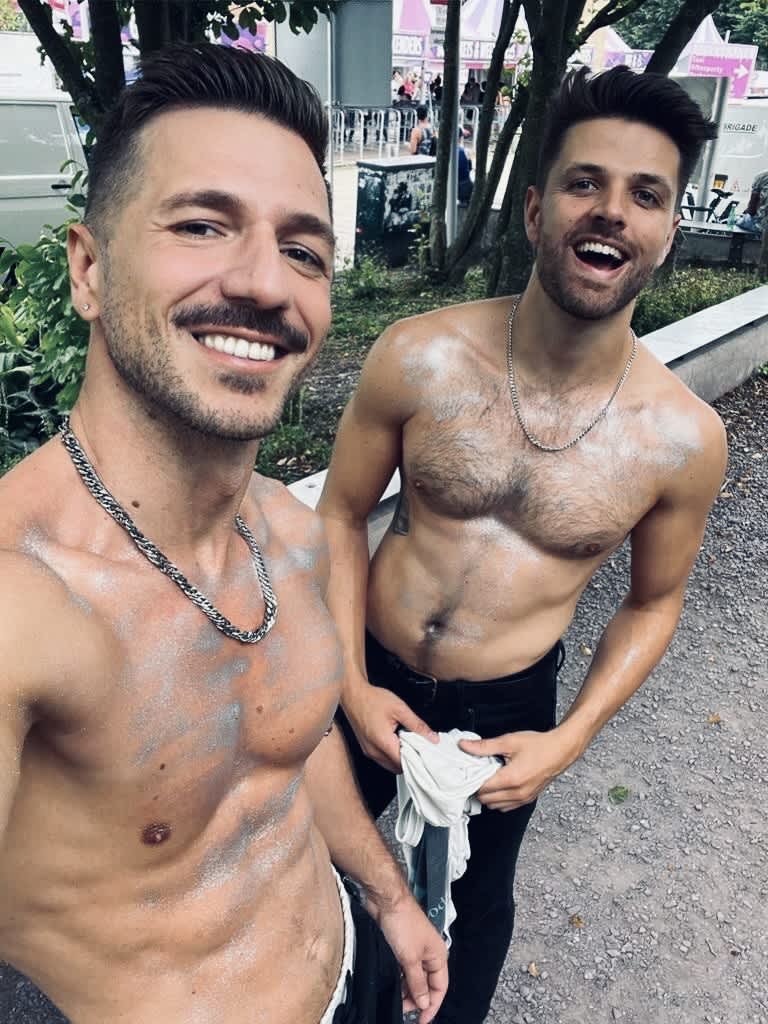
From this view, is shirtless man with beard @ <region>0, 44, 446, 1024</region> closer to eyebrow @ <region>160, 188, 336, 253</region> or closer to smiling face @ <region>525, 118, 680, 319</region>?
eyebrow @ <region>160, 188, 336, 253</region>

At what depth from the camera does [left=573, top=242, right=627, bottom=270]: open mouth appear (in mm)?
2035

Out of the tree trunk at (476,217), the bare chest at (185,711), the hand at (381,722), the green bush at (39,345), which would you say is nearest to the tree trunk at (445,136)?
the tree trunk at (476,217)

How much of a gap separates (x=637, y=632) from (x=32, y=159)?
8.21 m

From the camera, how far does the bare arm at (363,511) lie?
2133 millimetres

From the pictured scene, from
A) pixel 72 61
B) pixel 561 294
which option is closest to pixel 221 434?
pixel 561 294

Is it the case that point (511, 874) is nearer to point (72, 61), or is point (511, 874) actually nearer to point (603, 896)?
point (603, 896)

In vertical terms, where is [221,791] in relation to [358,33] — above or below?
below

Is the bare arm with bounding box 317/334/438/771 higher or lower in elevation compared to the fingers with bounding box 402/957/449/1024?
higher

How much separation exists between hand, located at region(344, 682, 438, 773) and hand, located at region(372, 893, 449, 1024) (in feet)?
1.15

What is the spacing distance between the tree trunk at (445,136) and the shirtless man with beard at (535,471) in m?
7.52

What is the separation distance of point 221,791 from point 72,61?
3.83 metres

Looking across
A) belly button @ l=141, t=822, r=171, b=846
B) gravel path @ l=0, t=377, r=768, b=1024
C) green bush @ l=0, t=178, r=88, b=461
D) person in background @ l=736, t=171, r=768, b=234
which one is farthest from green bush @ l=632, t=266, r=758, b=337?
belly button @ l=141, t=822, r=171, b=846

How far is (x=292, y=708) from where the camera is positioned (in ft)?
4.60

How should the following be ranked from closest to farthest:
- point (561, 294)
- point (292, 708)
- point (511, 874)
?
point (292, 708), point (561, 294), point (511, 874)
